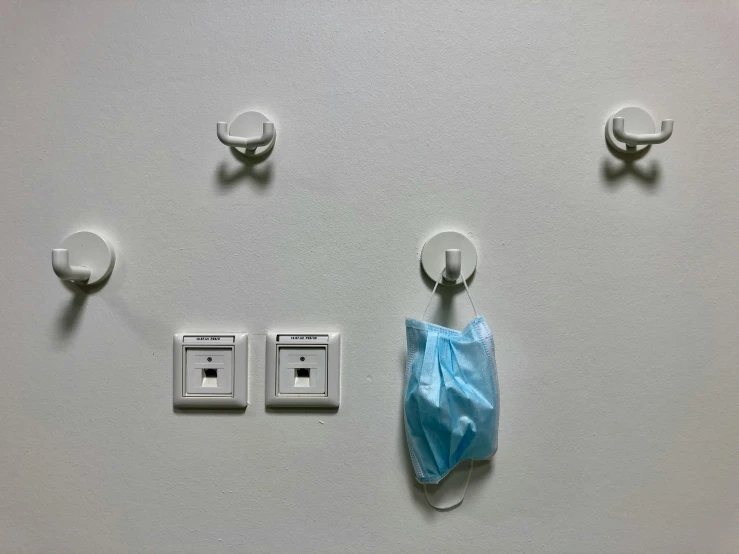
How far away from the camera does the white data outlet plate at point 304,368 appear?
669 millimetres

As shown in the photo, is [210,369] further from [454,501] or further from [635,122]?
[635,122]

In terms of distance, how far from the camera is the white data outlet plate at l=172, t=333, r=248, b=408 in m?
0.68

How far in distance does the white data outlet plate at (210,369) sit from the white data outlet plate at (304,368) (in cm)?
4

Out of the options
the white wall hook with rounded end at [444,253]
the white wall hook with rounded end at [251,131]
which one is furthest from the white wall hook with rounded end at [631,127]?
the white wall hook with rounded end at [251,131]

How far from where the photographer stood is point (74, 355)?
70 cm

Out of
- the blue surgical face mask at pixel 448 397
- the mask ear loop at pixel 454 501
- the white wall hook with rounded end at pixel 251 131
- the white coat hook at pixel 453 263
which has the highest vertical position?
the white wall hook with rounded end at pixel 251 131

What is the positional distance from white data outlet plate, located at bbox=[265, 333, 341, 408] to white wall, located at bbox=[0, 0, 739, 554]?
24mm

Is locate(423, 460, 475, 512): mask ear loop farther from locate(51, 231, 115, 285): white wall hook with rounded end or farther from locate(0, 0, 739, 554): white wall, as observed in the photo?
locate(51, 231, 115, 285): white wall hook with rounded end

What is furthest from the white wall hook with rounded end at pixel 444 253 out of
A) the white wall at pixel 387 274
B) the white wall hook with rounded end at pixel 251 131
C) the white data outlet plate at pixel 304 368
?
the white wall hook with rounded end at pixel 251 131

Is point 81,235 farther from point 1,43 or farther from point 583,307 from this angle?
point 583,307

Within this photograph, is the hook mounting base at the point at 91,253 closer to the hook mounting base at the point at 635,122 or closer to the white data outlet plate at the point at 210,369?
the white data outlet plate at the point at 210,369

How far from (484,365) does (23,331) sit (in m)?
0.66

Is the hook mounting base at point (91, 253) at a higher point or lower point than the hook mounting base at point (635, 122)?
lower

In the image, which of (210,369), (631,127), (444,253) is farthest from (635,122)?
(210,369)
